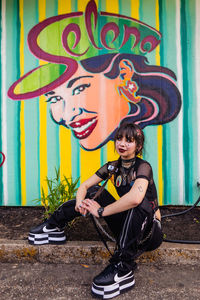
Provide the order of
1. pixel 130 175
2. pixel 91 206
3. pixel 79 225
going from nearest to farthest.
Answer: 1. pixel 91 206
2. pixel 130 175
3. pixel 79 225

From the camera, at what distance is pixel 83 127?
3.68 metres

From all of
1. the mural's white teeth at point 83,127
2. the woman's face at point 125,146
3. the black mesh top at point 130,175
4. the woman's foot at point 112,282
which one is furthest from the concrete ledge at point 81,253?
the mural's white teeth at point 83,127

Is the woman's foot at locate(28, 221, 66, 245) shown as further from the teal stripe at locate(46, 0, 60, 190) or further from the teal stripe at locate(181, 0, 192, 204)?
the teal stripe at locate(181, 0, 192, 204)

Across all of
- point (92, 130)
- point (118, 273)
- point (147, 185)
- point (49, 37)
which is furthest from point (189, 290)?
point (49, 37)

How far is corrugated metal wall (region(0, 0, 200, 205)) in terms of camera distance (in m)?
3.58

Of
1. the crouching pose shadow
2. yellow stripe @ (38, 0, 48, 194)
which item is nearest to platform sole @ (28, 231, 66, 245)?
the crouching pose shadow

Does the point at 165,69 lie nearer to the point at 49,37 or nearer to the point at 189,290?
the point at 49,37

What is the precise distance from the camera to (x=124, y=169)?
96.3 inches

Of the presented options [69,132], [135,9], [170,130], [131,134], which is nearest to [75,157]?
[69,132]

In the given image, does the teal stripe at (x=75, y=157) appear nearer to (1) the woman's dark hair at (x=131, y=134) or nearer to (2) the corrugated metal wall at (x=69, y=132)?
(2) the corrugated metal wall at (x=69, y=132)

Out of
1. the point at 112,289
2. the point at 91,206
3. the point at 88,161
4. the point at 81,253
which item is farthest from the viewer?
the point at 88,161

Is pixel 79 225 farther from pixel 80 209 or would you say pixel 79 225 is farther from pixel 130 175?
pixel 130 175

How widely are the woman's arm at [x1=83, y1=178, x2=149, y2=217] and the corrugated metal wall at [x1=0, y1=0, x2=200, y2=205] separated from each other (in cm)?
149

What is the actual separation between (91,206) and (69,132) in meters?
1.62
